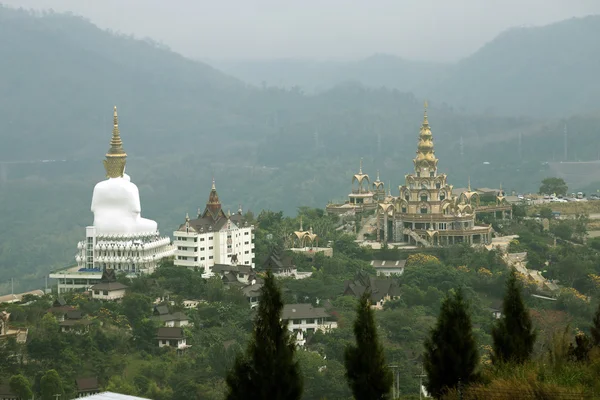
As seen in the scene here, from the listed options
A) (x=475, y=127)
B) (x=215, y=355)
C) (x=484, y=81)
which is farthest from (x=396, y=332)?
(x=484, y=81)

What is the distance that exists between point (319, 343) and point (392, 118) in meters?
72.8

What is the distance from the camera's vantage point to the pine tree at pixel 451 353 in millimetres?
24641

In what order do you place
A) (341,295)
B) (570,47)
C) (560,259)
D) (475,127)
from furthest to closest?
1. (570,47)
2. (475,127)
3. (560,259)
4. (341,295)

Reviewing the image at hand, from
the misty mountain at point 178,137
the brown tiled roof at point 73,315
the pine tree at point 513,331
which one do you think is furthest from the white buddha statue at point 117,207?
the misty mountain at point 178,137

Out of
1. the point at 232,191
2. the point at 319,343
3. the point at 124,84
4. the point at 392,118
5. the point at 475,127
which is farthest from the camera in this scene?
the point at 124,84

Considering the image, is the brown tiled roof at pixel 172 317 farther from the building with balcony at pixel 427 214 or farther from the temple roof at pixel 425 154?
the temple roof at pixel 425 154

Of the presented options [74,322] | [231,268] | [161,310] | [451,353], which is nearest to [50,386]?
[74,322]

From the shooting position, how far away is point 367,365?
24094mm

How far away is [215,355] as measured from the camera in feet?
120

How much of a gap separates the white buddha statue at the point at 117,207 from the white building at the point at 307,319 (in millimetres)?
7461

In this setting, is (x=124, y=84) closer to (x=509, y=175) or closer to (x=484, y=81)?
(x=484, y=81)

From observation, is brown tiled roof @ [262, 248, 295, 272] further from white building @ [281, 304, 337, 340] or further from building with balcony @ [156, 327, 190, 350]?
building with balcony @ [156, 327, 190, 350]

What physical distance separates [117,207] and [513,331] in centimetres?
2287

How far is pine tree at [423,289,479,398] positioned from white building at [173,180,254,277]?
67.7ft
